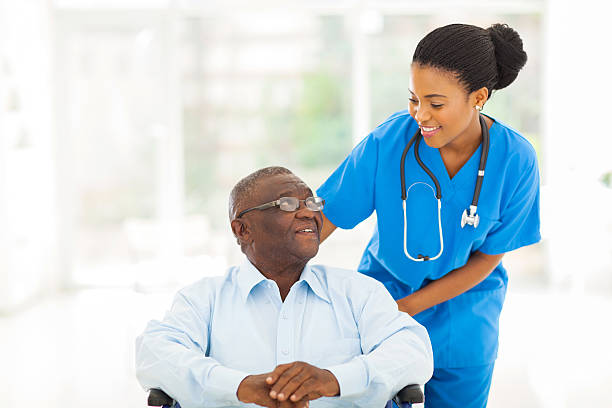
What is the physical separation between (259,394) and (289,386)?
7 cm

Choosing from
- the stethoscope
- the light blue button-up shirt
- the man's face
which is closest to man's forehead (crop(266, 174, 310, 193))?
the man's face

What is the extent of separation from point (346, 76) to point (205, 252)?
5.94ft

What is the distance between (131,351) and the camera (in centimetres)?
406

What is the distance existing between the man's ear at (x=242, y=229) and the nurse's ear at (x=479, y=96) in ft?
2.08

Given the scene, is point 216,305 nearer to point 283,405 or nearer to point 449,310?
point 283,405

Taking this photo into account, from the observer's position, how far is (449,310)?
1.95 metres

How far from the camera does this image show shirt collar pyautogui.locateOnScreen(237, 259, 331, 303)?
5.66ft

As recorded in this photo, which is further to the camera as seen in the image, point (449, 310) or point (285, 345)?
point (449, 310)

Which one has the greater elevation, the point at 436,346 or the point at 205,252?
the point at 436,346

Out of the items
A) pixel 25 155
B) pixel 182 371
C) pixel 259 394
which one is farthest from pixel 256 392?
pixel 25 155

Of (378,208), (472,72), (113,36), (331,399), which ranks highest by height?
(113,36)

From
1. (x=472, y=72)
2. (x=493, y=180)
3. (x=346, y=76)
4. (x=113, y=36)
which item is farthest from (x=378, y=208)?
(x=113, y=36)

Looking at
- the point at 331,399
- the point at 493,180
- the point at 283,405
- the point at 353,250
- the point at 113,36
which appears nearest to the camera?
the point at 283,405

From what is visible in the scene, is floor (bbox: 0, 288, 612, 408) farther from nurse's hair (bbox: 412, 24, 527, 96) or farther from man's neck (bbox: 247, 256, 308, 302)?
nurse's hair (bbox: 412, 24, 527, 96)
